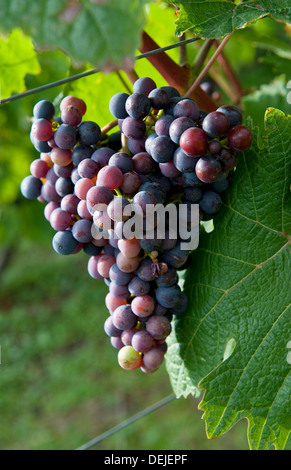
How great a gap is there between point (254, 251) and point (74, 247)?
0.99 feet

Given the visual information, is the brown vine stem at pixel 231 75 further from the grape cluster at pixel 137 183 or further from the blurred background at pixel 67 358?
the grape cluster at pixel 137 183

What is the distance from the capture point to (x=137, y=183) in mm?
705

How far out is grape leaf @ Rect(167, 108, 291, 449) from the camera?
0.80m

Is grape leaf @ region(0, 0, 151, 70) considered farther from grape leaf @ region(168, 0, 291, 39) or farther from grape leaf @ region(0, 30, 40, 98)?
grape leaf @ region(0, 30, 40, 98)

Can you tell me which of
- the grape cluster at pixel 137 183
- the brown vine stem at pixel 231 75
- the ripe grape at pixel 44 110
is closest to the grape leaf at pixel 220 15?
the grape cluster at pixel 137 183

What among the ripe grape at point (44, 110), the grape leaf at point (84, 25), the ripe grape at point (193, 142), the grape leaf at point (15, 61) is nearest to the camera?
the grape leaf at point (84, 25)

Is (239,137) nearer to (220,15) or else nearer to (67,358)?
(220,15)

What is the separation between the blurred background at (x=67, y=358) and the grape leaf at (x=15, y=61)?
17 cm

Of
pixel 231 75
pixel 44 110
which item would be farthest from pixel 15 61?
pixel 231 75

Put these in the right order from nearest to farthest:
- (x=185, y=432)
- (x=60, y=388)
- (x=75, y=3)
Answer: (x=75, y=3)
(x=185, y=432)
(x=60, y=388)

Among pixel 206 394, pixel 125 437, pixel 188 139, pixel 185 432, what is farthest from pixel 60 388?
pixel 188 139

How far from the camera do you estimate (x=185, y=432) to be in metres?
3.15

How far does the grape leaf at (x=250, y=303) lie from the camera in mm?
796

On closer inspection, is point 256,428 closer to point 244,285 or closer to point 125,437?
point 244,285
